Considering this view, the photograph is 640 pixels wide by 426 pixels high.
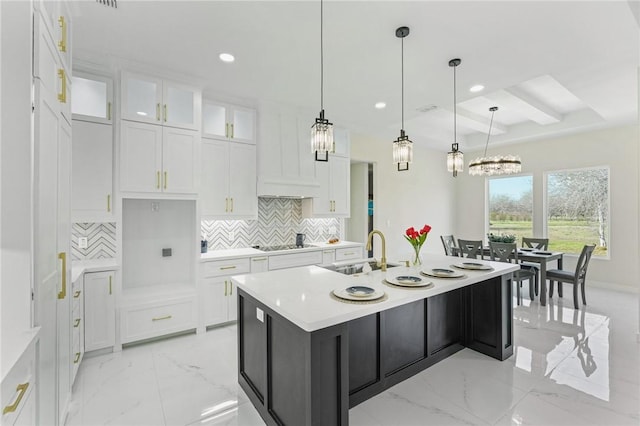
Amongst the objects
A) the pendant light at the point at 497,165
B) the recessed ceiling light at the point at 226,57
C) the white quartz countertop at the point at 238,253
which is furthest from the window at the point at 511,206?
the recessed ceiling light at the point at 226,57

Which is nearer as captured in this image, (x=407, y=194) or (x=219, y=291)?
Result: (x=219, y=291)

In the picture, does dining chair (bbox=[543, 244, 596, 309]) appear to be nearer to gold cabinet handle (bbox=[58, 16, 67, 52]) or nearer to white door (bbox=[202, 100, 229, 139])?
white door (bbox=[202, 100, 229, 139])

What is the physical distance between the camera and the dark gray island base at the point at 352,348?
5.16 ft

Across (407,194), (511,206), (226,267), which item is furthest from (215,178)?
(511,206)

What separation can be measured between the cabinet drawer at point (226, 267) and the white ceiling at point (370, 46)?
7.05 feet

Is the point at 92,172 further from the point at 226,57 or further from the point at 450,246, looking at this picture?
the point at 450,246

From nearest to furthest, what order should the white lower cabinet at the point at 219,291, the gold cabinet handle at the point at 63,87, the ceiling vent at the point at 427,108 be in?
the gold cabinet handle at the point at 63,87 → the white lower cabinet at the point at 219,291 → the ceiling vent at the point at 427,108


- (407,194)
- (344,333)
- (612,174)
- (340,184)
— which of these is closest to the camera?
(344,333)

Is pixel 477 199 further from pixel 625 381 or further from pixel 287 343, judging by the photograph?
pixel 287 343

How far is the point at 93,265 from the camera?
9.45 feet

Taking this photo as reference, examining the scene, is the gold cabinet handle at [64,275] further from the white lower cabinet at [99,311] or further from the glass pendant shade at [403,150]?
the glass pendant shade at [403,150]

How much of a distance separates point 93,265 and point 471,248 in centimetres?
519

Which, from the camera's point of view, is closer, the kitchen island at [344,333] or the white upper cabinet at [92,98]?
the kitchen island at [344,333]

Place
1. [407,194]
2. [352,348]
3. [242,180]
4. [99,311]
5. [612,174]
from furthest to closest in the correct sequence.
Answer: [407,194] < [612,174] < [242,180] < [99,311] < [352,348]
